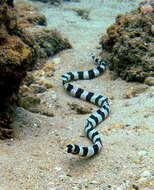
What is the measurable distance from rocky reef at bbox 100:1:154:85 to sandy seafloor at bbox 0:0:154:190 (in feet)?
0.97

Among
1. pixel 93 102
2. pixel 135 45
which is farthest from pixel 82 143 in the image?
pixel 135 45

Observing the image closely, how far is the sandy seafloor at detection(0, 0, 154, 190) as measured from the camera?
262cm

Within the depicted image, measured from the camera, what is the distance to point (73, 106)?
5223mm

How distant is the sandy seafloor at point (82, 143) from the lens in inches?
103

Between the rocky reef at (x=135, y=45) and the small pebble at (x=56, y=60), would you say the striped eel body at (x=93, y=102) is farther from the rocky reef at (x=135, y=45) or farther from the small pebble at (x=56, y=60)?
the small pebble at (x=56, y=60)

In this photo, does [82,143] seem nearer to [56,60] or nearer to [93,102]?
[93,102]

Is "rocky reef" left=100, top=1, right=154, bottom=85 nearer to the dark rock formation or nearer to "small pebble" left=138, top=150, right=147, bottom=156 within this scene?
"small pebble" left=138, top=150, right=147, bottom=156

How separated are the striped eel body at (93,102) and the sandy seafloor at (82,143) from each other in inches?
5.2

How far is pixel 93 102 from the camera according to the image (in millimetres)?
5676

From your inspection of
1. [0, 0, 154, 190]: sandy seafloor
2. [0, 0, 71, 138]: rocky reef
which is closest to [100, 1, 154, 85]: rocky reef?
[0, 0, 154, 190]: sandy seafloor

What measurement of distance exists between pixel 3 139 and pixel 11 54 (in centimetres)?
125

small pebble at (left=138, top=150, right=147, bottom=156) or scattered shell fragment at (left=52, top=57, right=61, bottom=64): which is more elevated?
scattered shell fragment at (left=52, top=57, right=61, bottom=64)

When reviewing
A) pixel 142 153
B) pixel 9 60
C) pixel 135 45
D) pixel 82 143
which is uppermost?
pixel 135 45

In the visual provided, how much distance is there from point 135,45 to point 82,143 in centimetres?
314
